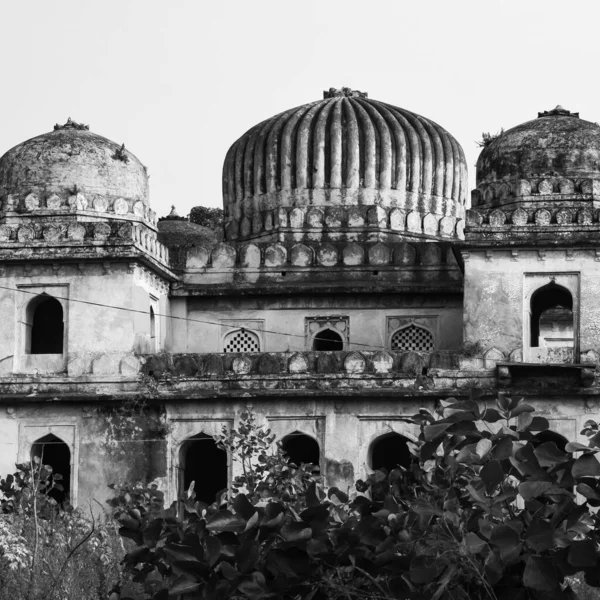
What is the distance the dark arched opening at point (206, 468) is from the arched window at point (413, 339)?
123 inches

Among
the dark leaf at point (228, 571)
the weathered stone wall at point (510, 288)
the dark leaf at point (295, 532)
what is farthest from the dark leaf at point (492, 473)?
the weathered stone wall at point (510, 288)

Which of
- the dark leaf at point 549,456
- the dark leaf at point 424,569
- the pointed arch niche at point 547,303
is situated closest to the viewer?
the dark leaf at point 424,569

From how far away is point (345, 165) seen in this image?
26.4 meters

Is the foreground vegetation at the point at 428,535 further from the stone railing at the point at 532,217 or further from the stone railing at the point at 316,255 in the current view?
the stone railing at the point at 316,255

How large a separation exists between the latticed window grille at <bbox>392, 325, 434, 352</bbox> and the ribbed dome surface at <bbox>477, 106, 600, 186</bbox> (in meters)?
2.56

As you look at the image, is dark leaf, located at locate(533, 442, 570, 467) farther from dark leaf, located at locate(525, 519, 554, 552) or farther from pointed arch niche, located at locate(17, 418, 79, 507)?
pointed arch niche, located at locate(17, 418, 79, 507)

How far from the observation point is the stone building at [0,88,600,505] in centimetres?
2220

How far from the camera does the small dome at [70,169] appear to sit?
24.6 meters

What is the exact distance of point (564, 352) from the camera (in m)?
21.9

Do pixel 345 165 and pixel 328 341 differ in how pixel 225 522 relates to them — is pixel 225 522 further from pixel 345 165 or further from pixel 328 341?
pixel 345 165

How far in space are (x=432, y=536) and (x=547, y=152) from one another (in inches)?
632

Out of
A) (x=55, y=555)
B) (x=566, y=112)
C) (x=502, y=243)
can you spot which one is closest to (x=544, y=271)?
(x=502, y=243)

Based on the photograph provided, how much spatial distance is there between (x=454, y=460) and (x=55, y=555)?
6.65 m

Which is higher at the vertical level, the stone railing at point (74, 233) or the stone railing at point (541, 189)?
the stone railing at point (541, 189)
